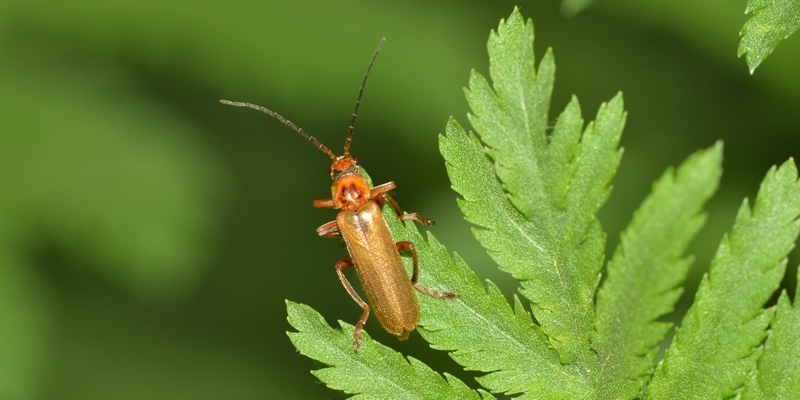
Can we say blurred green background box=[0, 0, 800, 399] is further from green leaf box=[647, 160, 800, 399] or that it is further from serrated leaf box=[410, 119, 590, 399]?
green leaf box=[647, 160, 800, 399]

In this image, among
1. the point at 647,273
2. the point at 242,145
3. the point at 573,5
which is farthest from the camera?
the point at 242,145

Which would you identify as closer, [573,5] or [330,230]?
[573,5]

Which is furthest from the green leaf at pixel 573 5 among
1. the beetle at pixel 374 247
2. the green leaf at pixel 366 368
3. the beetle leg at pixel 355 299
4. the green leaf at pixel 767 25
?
the green leaf at pixel 366 368

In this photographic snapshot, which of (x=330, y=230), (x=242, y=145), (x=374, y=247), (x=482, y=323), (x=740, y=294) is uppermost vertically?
(x=242, y=145)

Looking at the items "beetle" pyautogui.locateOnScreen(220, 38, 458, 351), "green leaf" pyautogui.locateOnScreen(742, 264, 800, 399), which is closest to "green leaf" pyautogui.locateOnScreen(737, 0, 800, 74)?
"green leaf" pyautogui.locateOnScreen(742, 264, 800, 399)

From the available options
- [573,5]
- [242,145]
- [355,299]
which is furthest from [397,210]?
[242,145]

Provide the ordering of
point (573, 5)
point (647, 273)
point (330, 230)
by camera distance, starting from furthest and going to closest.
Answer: point (330, 230) < point (573, 5) < point (647, 273)

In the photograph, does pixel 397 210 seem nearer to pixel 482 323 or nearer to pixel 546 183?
pixel 482 323
